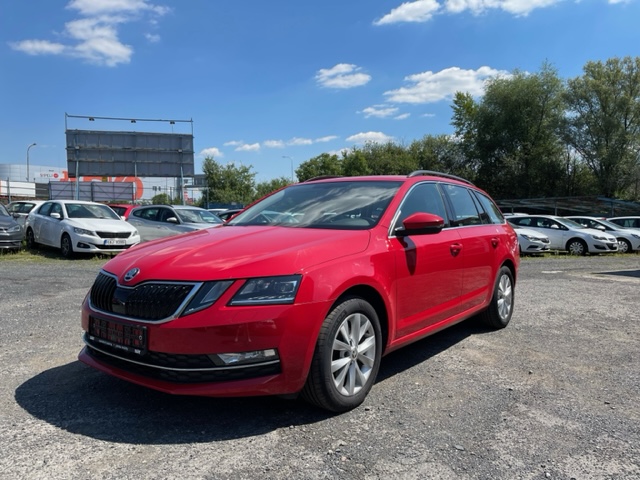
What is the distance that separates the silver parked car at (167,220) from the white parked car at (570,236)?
12.2m

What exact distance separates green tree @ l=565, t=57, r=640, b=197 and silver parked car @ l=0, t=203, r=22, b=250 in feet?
128

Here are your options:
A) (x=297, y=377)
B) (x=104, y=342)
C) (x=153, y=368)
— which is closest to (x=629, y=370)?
(x=297, y=377)

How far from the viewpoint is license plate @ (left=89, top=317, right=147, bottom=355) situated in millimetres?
2984

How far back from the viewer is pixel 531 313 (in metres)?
6.68

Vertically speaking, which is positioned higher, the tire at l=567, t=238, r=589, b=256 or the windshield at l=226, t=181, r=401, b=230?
the windshield at l=226, t=181, r=401, b=230

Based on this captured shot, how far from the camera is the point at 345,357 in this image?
330 centimetres

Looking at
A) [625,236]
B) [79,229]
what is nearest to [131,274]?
[79,229]

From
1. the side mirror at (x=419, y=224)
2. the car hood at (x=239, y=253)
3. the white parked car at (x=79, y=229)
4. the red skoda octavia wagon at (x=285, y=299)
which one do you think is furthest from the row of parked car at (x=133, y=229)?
the side mirror at (x=419, y=224)

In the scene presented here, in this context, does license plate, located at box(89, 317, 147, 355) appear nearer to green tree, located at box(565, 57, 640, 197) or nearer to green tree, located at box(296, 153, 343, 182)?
green tree, located at box(565, 57, 640, 197)

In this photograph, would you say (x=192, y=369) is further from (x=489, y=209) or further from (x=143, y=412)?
(x=489, y=209)

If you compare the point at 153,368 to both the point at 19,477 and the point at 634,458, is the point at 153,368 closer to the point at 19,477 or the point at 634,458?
the point at 19,477

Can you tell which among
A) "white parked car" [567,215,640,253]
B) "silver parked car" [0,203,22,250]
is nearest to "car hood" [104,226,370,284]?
"silver parked car" [0,203,22,250]

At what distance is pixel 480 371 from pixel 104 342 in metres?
3.04

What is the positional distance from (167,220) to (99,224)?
222 cm
